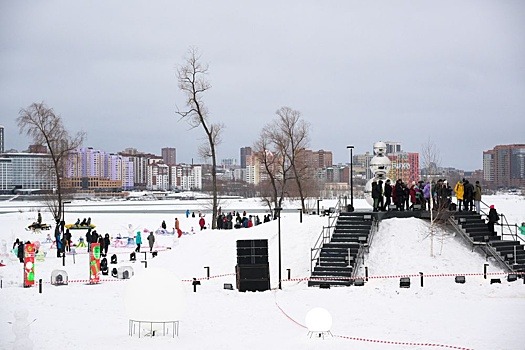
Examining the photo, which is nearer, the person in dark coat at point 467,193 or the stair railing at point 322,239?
the stair railing at point 322,239

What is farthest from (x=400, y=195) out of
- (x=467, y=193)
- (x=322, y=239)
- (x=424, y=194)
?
(x=322, y=239)

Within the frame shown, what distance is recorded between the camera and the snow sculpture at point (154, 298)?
1485cm

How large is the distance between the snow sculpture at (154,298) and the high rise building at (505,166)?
147m

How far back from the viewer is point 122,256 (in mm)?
35000

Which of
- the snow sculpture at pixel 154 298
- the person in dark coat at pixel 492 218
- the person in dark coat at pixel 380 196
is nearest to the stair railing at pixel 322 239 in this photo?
the person in dark coat at pixel 380 196

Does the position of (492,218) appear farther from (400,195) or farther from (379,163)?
(379,163)

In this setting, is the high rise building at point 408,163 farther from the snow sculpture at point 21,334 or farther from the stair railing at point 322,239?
the snow sculpture at point 21,334

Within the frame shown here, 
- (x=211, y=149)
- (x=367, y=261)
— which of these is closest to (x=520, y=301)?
(x=367, y=261)

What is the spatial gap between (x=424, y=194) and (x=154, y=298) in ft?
55.8

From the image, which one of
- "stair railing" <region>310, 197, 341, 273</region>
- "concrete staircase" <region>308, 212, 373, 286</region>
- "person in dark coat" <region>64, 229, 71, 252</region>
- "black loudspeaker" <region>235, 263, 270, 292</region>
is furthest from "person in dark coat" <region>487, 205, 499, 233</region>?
"person in dark coat" <region>64, 229, 71, 252</region>

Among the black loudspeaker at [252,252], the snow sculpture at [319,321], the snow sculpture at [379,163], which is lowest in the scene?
the snow sculpture at [319,321]

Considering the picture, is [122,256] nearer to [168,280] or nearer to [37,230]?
[37,230]

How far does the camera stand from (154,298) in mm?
14836

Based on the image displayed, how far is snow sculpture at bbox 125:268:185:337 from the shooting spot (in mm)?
14852
